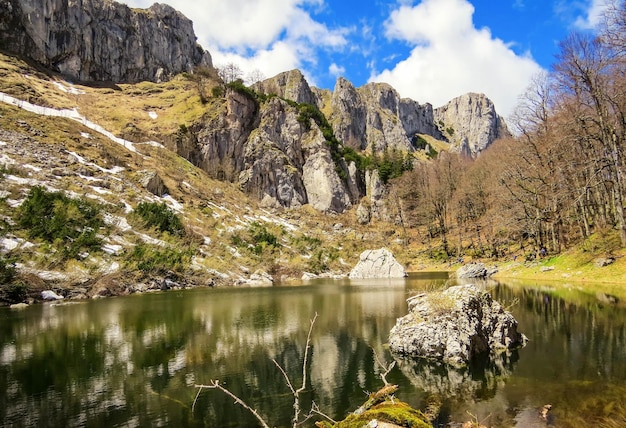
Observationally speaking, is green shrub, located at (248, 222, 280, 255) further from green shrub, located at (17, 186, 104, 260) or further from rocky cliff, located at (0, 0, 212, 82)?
rocky cliff, located at (0, 0, 212, 82)

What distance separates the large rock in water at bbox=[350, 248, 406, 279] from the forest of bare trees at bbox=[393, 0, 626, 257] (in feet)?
41.4

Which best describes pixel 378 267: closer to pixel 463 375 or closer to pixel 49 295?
pixel 49 295

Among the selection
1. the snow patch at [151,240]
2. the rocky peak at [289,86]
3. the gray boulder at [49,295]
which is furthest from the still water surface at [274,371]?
the rocky peak at [289,86]

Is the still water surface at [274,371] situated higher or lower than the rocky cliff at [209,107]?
lower

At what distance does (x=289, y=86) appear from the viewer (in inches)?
5261

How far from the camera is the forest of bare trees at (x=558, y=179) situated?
27672mm

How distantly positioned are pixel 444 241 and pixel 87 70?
97.4 m

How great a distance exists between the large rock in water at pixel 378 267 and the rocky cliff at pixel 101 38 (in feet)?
291

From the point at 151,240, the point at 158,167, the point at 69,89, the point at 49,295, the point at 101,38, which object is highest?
the point at 101,38

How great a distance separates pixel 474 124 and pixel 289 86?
10517 cm

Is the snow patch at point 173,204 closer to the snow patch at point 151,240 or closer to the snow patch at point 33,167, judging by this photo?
the snow patch at point 151,240

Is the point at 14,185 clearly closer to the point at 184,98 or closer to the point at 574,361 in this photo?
the point at 574,361

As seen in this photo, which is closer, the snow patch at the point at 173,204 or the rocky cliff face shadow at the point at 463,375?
the rocky cliff face shadow at the point at 463,375

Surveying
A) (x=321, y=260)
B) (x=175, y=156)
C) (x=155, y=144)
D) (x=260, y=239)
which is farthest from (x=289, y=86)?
(x=321, y=260)
